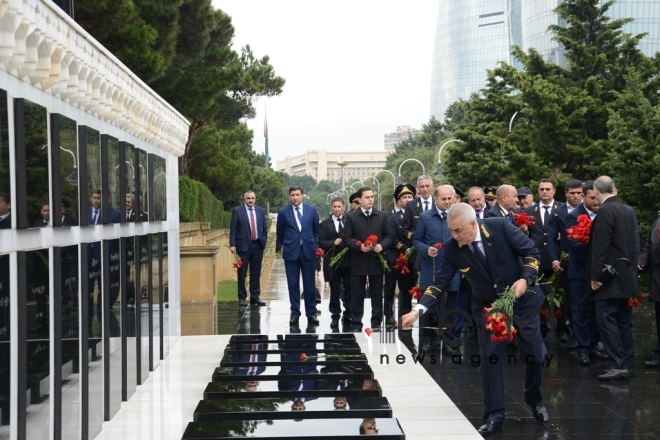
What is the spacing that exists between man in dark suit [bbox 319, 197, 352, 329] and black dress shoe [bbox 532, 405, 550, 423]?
22.7ft

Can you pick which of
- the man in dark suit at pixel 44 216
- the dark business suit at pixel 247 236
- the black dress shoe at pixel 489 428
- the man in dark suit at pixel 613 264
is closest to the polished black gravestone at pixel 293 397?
the black dress shoe at pixel 489 428

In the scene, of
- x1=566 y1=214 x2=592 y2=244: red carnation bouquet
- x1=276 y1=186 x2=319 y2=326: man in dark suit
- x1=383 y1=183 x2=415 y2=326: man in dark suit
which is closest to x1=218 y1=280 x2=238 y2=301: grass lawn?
x1=276 y1=186 x2=319 y2=326: man in dark suit

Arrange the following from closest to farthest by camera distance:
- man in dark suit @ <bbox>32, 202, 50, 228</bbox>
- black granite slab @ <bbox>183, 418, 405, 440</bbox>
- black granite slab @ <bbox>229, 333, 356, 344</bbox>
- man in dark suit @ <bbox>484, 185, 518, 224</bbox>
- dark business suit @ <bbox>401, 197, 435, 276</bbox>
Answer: man in dark suit @ <bbox>32, 202, 50, 228</bbox>
black granite slab @ <bbox>183, 418, 405, 440</bbox>
man in dark suit @ <bbox>484, 185, 518, 224</bbox>
black granite slab @ <bbox>229, 333, 356, 344</bbox>
dark business suit @ <bbox>401, 197, 435, 276</bbox>

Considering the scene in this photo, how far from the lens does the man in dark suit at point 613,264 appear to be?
9.82m

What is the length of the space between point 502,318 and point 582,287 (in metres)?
4.55

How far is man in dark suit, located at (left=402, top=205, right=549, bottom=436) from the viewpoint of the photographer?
7598 mm

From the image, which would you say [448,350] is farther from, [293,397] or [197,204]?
[197,204]

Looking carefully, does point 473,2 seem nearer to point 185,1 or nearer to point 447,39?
point 447,39

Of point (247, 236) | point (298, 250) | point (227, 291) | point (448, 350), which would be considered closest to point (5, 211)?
point (448, 350)

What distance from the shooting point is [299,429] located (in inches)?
277

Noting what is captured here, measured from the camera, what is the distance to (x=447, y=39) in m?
164

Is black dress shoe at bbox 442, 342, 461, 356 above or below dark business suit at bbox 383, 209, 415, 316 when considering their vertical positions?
below

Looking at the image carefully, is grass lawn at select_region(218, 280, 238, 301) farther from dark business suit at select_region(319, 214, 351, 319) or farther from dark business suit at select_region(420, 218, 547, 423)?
dark business suit at select_region(420, 218, 547, 423)

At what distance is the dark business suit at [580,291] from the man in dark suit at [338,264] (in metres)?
4.08
